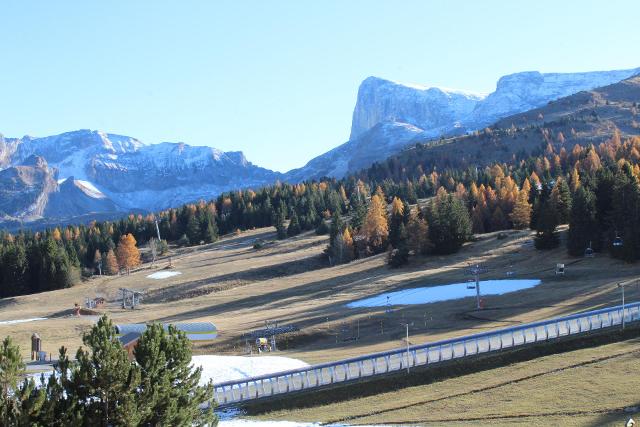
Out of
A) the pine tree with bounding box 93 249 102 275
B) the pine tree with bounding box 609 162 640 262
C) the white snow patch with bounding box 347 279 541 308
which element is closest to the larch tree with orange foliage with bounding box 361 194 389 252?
the white snow patch with bounding box 347 279 541 308

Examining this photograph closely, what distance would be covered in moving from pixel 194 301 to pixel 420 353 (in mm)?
69107

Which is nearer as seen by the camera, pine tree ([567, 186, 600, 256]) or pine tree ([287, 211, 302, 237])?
pine tree ([567, 186, 600, 256])

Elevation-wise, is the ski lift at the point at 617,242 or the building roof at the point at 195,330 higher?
the ski lift at the point at 617,242

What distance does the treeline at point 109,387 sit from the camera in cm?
2842

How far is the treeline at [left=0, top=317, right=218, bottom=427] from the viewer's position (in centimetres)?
2842

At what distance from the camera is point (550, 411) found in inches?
1518

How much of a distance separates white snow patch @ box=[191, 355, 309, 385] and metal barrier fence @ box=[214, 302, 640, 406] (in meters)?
2.99

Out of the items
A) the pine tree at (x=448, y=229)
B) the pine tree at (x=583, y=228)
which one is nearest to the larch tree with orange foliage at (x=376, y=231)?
the pine tree at (x=448, y=229)

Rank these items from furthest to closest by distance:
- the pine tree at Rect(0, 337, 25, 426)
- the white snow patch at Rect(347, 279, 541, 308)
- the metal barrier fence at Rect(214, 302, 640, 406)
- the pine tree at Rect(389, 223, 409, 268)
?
the pine tree at Rect(389, 223, 409, 268)
the white snow patch at Rect(347, 279, 541, 308)
the metal barrier fence at Rect(214, 302, 640, 406)
the pine tree at Rect(0, 337, 25, 426)

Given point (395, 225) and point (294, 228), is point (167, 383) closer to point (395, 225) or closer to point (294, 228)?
point (395, 225)

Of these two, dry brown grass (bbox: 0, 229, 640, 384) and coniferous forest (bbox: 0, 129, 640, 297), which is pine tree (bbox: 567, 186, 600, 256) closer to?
coniferous forest (bbox: 0, 129, 640, 297)

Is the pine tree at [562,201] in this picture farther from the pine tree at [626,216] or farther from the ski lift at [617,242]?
the ski lift at [617,242]

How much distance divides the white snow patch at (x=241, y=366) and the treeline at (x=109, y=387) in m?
16.9

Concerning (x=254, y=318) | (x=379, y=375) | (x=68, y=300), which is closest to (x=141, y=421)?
(x=379, y=375)
